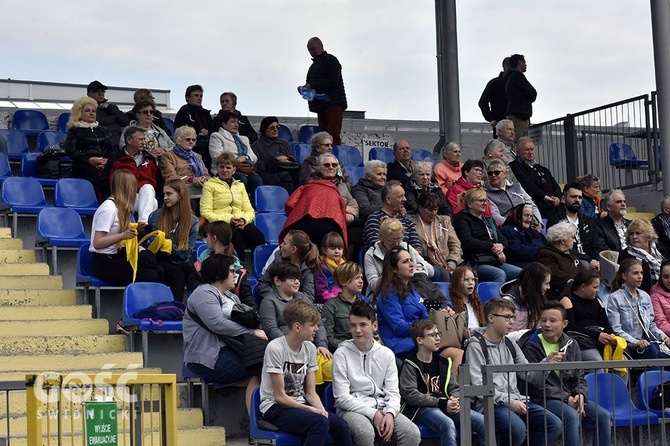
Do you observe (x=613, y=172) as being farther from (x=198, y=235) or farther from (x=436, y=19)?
(x=198, y=235)

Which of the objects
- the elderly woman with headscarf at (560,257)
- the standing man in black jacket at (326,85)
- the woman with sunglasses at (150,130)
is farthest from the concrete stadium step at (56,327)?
the standing man in black jacket at (326,85)

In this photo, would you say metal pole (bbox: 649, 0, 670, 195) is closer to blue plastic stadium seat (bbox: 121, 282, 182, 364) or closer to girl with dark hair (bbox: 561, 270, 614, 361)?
girl with dark hair (bbox: 561, 270, 614, 361)

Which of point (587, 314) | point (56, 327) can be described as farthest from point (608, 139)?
point (56, 327)

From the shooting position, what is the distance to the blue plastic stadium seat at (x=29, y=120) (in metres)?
14.0

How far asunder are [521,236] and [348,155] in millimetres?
3614

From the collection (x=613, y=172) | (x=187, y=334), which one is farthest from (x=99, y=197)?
(x=613, y=172)

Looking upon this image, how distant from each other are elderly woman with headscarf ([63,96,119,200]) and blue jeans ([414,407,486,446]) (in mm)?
4320

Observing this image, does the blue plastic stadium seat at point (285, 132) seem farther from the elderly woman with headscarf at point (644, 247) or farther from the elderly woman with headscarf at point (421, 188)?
the elderly woman with headscarf at point (644, 247)

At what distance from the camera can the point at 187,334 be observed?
8211 mm

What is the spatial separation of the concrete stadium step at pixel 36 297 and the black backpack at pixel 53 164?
2588mm

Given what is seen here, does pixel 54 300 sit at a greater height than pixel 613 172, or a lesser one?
lesser

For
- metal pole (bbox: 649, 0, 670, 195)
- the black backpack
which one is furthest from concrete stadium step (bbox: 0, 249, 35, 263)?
metal pole (bbox: 649, 0, 670, 195)

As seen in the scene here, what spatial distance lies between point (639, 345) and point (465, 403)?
3718mm

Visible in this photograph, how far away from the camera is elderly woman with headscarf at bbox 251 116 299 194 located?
12492mm
